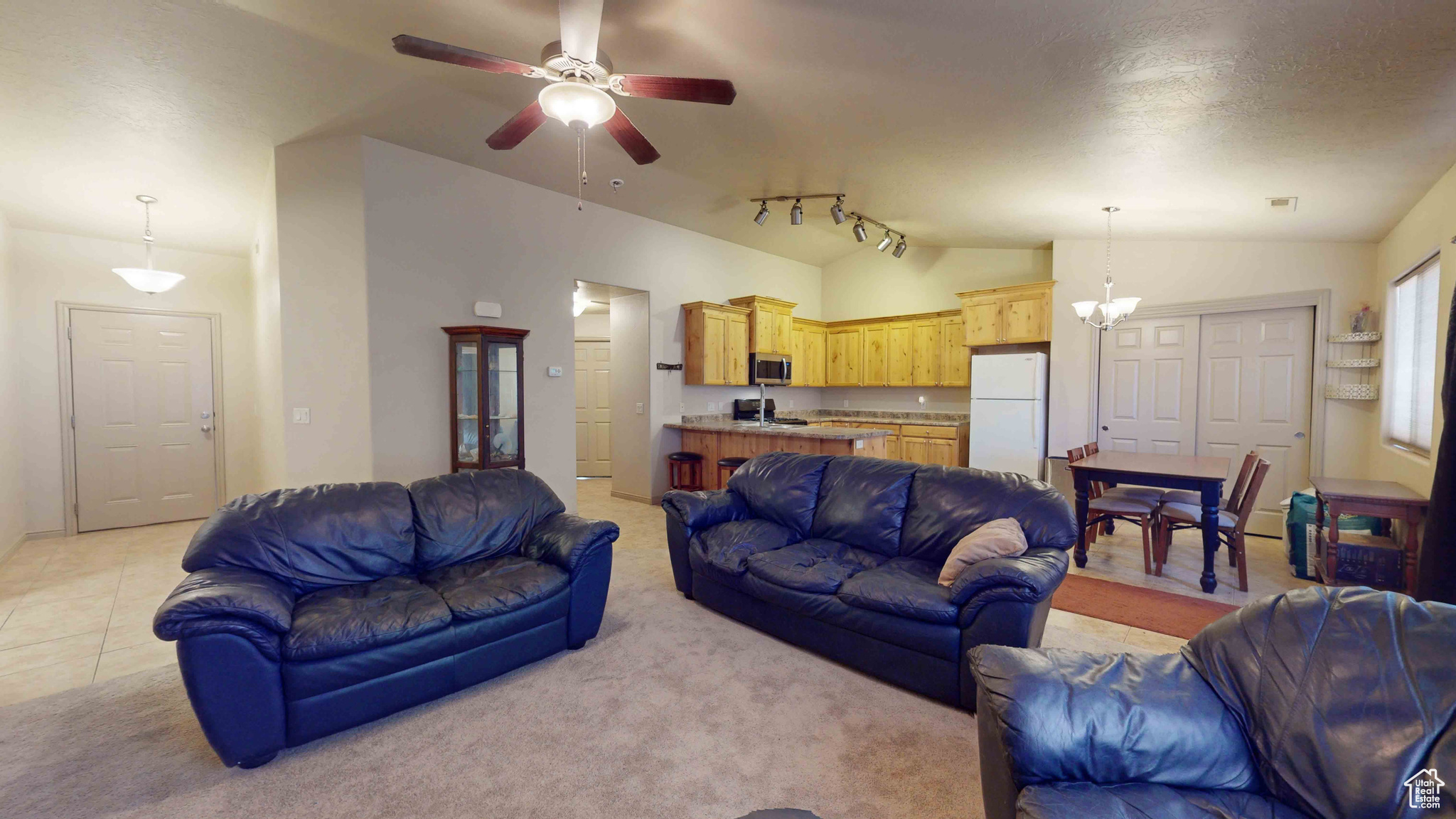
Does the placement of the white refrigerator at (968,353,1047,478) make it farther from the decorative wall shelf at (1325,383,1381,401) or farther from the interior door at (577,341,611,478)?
the interior door at (577,341,611,478)

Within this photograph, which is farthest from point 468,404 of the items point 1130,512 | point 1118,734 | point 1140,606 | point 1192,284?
point 1192,284

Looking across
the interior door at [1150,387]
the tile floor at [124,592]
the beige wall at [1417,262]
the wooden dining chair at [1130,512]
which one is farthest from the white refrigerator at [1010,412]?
the beige wall at [1417,262]

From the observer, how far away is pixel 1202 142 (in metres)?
3.23

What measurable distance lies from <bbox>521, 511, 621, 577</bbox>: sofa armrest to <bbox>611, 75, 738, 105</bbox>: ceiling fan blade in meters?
2.03

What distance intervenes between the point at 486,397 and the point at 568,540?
2202mm

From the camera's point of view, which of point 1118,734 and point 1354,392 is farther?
point 1354,392

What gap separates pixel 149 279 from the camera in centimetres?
473

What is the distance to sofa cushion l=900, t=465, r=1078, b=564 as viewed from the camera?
277cm

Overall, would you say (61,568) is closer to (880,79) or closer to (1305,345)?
(880,79)

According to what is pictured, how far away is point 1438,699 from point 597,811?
2.07m

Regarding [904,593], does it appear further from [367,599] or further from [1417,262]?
[1417,262]

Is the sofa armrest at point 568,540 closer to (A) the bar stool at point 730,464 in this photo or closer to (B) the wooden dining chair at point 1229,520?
(A) the bar stool at point 730,464

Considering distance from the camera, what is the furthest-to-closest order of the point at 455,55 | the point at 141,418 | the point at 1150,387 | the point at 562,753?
the point at 1150,387, the point at 141,418, the point at 455,55, the point at 562,753

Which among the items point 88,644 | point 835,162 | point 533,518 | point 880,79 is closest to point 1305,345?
point 835,162
